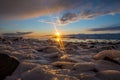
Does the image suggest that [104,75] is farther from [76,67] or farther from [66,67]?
[66,67]

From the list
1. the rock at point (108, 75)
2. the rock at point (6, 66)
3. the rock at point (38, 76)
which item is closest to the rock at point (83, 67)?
the rock at point (108, 75)

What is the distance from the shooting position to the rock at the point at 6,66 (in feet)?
10.2

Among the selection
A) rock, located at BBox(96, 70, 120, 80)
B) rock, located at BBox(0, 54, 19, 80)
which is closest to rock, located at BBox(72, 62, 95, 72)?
rock, located at BBox(96, 70, 120, 80)

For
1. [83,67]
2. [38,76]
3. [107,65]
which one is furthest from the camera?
[107,65]

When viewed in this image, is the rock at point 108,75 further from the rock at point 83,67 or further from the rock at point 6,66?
the rock at point 6,66

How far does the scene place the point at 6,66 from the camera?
344 cm

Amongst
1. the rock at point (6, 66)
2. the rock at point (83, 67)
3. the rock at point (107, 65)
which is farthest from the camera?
the rock at point (107, 65)

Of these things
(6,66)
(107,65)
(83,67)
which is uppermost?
(6,66)

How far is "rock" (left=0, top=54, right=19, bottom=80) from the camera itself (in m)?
3.10

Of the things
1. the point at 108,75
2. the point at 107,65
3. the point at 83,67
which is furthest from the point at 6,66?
the point at 107,65

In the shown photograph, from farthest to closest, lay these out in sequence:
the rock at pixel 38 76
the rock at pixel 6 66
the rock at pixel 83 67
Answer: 1. the rock at pixel 83 67
2. the rock at pixel 6 66
3. the rock at pixel 38 76

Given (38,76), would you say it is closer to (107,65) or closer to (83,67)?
(83,67)

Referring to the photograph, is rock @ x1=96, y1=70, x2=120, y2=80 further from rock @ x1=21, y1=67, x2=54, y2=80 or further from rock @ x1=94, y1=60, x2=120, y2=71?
rock @ x1=21, y1=67, x2=54, y2=80

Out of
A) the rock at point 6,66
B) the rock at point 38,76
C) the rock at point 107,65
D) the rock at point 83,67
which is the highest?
the rock at point 6,66
